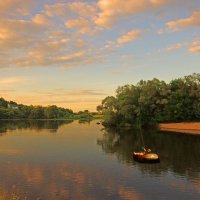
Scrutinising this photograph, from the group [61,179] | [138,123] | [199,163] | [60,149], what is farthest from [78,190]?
[138,123]

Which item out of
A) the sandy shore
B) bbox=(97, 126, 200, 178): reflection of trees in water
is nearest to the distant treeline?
the sandy shore

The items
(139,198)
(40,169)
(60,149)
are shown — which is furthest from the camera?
(60,149)

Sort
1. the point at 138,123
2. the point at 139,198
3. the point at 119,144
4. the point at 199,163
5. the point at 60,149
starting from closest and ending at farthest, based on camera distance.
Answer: the point at 139,198 → the point at 199,163 → the point at 60,149 → the point at 119,144 → the point at 138,123

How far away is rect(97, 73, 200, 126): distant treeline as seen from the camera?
154250 mm

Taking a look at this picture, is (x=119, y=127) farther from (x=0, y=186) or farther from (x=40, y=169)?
(x=0, y=186)

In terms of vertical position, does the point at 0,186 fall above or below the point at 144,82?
below

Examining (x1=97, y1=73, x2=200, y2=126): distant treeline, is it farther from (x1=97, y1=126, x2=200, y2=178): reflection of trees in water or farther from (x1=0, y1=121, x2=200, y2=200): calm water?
(x1=0, y1=121, x2=200, y2=200): calm water

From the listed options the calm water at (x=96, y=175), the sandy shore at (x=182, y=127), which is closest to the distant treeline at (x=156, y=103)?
the sandy shore at (x=182, y=127)

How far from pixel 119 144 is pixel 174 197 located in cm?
5590

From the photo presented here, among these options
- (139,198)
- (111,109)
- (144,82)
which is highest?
(144,82)

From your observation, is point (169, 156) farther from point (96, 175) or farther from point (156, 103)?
point (156, 103)

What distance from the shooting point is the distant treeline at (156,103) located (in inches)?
6073

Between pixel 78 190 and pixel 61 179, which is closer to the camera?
pixel 78 190

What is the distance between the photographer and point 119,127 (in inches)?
6501
